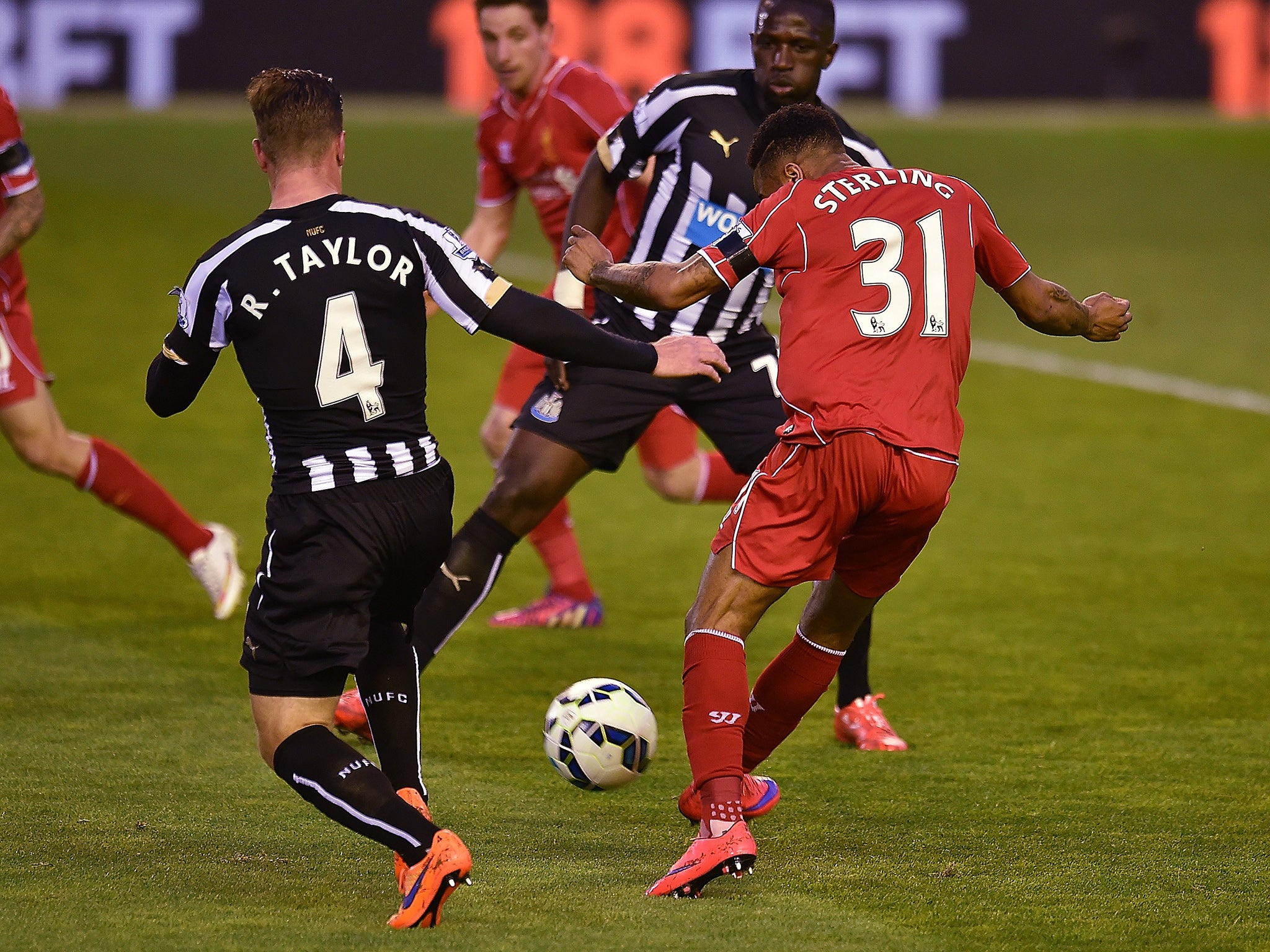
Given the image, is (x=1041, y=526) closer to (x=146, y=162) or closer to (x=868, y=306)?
(x=868, y=306)

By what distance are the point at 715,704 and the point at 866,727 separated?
1362mm

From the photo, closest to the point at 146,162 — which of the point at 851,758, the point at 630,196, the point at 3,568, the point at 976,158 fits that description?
the point at 976,158

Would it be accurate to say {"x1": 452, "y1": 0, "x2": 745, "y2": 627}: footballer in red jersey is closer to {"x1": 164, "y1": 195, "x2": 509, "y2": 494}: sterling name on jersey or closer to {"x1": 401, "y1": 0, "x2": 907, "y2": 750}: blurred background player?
{"x1": 401, "y1": 0, "x2": 907, "y2": 750}: blurred background player

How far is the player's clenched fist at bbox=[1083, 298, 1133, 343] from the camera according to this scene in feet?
15.6

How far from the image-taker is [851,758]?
5.50 meters

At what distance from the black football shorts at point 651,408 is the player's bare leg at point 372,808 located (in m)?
1.89

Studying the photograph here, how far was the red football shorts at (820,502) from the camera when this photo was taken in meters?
4.36

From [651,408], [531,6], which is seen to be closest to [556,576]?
[651,408]

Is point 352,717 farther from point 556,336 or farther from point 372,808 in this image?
point 556,336

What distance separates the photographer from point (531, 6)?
22.6 feet

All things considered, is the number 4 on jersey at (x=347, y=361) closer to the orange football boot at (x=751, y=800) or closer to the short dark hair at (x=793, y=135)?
the short dark hair at (x=793, y=135)

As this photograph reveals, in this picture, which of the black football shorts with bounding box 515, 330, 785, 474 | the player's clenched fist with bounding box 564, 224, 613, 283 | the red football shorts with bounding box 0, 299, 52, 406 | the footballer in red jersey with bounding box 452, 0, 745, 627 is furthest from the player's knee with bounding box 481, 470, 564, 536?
the red football shorts with bounding box 0, 299, 52, 406

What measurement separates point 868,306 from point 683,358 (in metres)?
0.53

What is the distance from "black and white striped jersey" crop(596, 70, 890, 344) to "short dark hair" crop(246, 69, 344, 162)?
5.73ft
